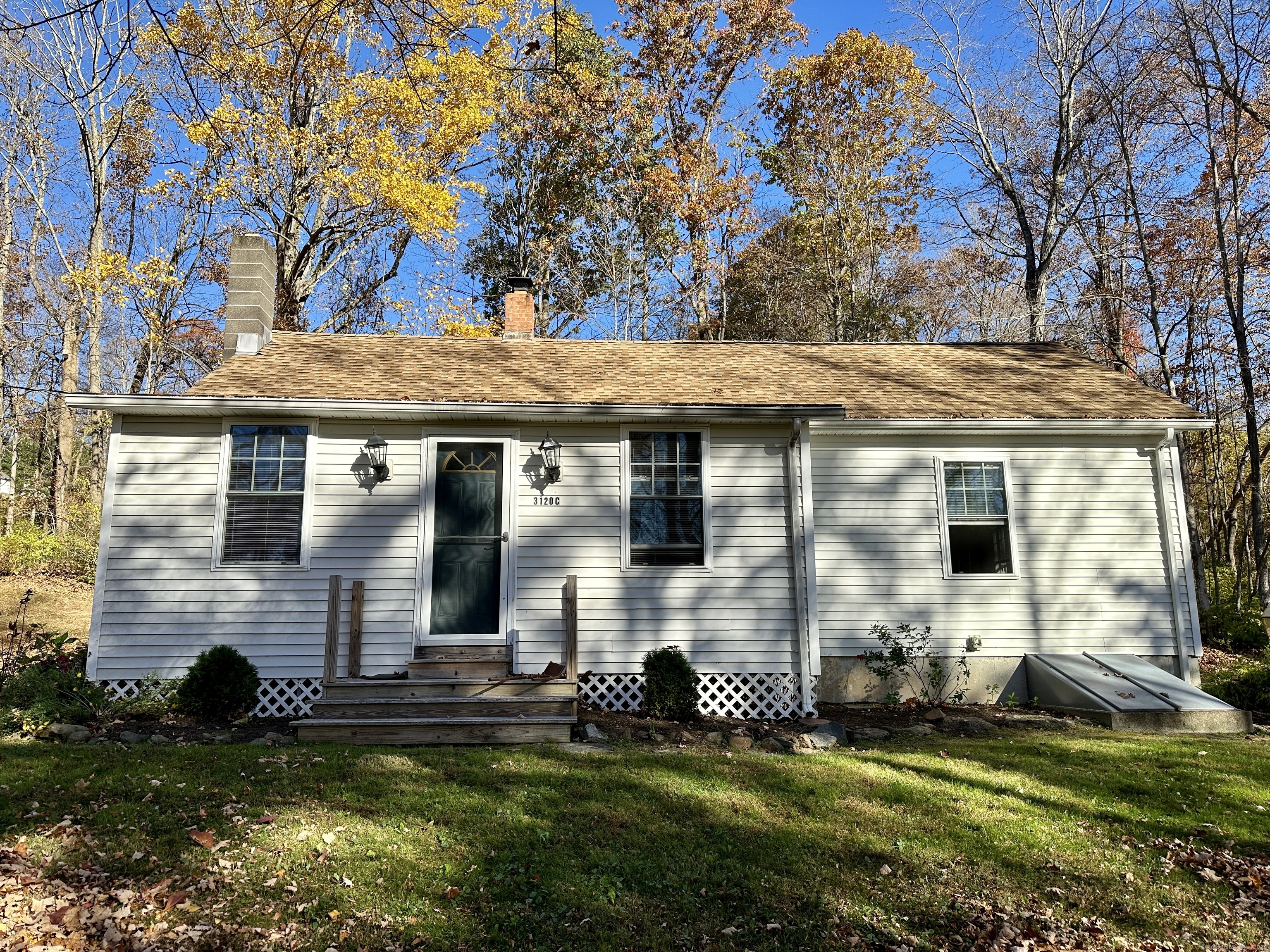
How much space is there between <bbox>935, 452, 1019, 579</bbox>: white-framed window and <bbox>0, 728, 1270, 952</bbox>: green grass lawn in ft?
10.7

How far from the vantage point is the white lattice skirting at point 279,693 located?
26.7 feet

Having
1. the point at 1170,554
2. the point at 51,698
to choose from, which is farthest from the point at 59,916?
the point at 1170,554

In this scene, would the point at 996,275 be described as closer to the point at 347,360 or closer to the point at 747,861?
the point at 347,360

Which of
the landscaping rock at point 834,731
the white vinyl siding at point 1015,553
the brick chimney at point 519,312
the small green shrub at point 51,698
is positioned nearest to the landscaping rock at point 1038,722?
the white vinyl siding at point 1015,553

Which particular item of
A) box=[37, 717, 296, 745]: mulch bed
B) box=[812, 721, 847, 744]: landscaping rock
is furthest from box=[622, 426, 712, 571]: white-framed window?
box=[37, 717, 296, 745]: mulch bed

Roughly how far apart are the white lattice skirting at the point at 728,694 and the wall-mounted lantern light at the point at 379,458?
309cm

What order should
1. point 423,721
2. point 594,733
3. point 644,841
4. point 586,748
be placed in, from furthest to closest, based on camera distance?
point 594,733 → point 423,721 → point 586,748 → point 644,841

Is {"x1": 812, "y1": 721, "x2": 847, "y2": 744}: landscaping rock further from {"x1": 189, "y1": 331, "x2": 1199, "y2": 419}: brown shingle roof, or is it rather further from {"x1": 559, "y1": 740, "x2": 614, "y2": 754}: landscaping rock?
{"x1": 189, "y1": 331, "x2": 1199, "y2": 419}: brown shingle roof

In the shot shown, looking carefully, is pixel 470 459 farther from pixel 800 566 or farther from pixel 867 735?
pixel 867 735

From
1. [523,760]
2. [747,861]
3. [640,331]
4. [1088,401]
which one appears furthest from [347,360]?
[640,331]

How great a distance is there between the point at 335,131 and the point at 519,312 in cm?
922

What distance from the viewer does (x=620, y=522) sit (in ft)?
29.0

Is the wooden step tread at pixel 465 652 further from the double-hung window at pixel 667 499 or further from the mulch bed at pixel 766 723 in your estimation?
the double-hung window at pixel 667 499

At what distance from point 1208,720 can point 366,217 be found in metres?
18.1
